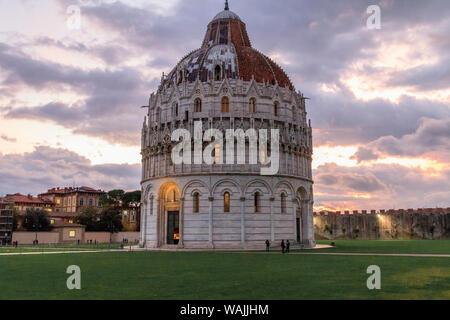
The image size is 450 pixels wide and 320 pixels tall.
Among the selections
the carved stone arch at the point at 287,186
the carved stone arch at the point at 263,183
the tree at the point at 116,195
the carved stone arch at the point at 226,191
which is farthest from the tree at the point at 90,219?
the carved stone arch at the point at 287,186

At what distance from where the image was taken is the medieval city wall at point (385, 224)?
279 feet

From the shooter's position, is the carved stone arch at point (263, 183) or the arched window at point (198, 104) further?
the arched window at point (198, 104)

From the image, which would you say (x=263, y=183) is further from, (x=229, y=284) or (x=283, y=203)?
(x=229, y=284)

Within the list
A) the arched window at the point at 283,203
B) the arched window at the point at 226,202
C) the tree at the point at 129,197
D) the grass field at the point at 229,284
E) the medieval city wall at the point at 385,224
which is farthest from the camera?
the tree at the point at 129,197

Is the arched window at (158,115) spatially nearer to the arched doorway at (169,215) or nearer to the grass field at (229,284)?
the arched doorway at (169,215)

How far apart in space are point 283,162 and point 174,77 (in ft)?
66.5

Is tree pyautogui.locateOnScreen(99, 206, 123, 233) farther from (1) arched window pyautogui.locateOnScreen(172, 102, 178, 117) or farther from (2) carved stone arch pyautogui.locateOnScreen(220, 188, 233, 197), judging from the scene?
(2) carved stone arch pyautogui.locateOnScreen(220, 188, 233, 197)

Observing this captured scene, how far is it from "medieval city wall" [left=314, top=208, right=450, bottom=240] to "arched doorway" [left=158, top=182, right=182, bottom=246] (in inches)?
2073

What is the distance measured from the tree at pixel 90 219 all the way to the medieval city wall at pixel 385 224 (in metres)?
51.0

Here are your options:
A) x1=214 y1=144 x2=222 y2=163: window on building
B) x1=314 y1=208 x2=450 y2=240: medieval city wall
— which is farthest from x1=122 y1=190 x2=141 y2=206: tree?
x1=214 y1=144 x2=222 y2=163: window on building

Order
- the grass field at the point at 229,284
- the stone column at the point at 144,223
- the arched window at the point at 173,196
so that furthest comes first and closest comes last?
the stone column at the point at 144,223
the arched window at the point at 173,196
the grass field at the point at 229,284

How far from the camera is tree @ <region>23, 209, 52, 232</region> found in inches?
3406
